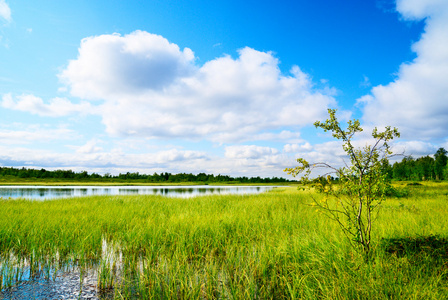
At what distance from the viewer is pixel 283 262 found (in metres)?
5.49

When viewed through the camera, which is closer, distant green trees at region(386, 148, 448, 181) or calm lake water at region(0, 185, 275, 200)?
calm lake water at region(0, 185, 275, 200)

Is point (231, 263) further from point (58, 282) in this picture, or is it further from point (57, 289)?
point (58, 282)

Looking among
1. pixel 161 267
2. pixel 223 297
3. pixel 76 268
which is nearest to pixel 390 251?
pixel 223 297

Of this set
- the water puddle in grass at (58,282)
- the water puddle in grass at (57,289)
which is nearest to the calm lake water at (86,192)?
the water puddle in grass at (58,282)

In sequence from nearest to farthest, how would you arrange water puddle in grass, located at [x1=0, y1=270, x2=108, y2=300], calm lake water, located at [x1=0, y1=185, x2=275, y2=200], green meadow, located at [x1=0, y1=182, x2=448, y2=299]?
1. green meadow, located at [x1=0, y1=182, x2=448, y2=299]
2. water puddle in grass, located at [x1=0, y1=270, x2=108, y2=300]
3. calm lake water, located at [x1=0, y1=185, x2=275, y2=200]

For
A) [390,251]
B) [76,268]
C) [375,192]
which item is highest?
[375,192]

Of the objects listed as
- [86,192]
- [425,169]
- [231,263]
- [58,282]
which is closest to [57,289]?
[58,282]

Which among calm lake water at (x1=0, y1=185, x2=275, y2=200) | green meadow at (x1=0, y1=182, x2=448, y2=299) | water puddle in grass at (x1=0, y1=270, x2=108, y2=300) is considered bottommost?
calm lake water at (x1=0, y1=185, x2=275, y2=200)

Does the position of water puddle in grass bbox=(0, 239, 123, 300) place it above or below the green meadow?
below

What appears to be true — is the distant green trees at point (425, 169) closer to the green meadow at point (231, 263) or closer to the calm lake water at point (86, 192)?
the calm lake water at point (86, 192)

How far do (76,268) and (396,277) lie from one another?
7.12 metres

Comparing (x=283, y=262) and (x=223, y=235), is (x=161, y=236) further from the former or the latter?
(x=283, y=262)

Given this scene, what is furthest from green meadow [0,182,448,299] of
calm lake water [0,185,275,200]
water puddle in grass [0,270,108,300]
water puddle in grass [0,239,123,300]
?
calm lake water [0,185,275,200]

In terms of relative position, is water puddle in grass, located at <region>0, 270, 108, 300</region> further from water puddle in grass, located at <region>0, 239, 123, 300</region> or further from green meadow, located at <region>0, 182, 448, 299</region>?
green meadow, located at <region>0, 182, 448, 299</region>
